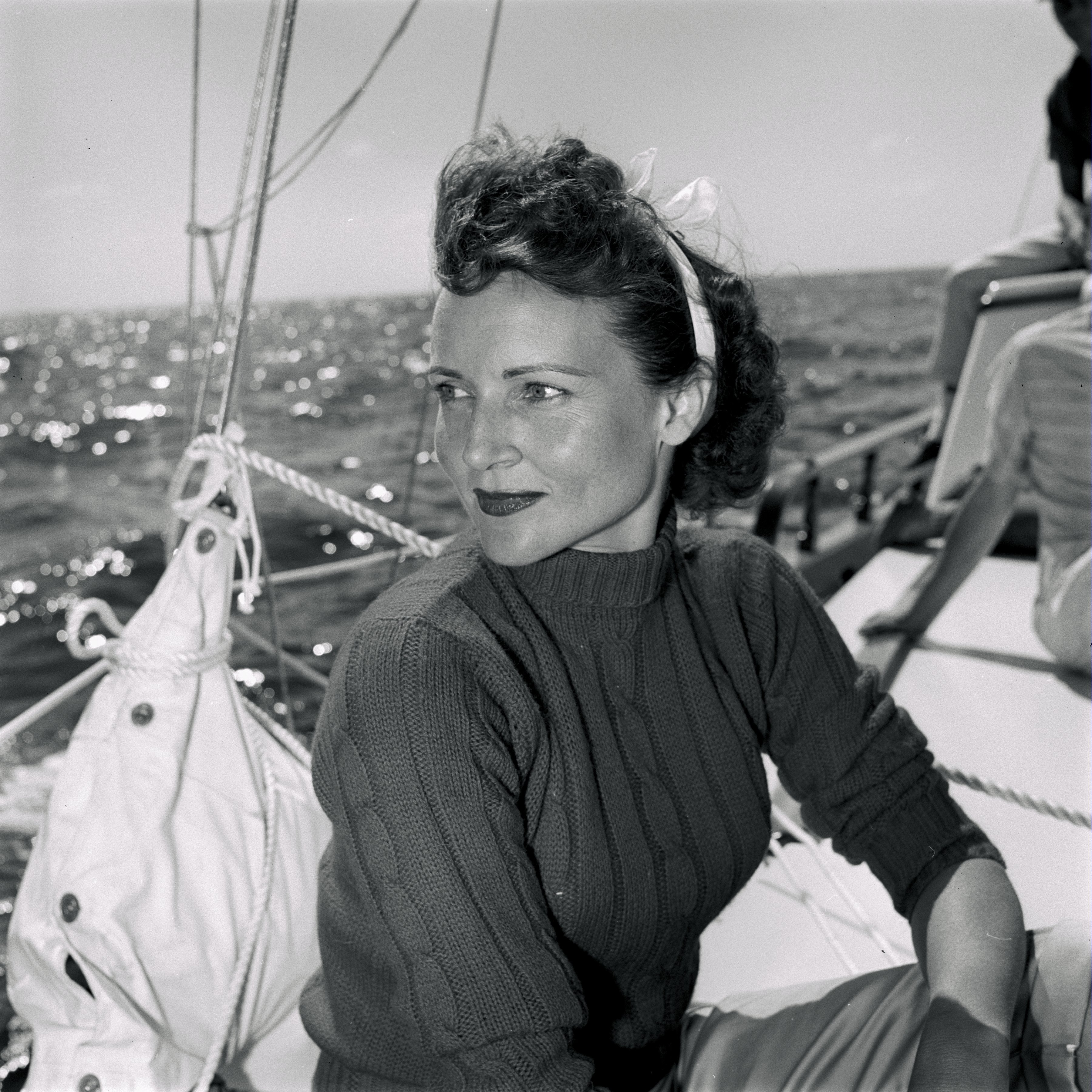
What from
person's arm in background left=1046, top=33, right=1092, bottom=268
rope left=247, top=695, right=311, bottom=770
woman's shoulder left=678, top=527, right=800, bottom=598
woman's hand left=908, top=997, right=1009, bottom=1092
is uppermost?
person's arm in background left=1046, top=33, right=1092, bottom=268

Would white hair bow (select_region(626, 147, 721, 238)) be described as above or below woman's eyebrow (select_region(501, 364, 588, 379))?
above

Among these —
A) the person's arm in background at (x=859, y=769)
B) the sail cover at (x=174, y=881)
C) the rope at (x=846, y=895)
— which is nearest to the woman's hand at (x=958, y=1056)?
the person's arm in background at (x=859, y=769)

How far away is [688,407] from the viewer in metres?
1.15

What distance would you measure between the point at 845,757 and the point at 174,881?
2.30 feet

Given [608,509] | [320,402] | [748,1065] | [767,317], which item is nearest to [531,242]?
[608,509]

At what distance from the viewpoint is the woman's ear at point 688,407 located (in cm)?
114

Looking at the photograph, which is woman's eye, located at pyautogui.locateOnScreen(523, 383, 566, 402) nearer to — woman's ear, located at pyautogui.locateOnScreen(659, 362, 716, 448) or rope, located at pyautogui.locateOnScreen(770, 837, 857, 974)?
woman's ear, located at pyautogui.locateOnScreen(659, 362, 716, 448)

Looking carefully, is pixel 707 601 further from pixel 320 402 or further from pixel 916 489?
pixel 320 402

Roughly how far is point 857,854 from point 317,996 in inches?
23.5

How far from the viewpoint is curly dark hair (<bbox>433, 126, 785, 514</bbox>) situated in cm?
101

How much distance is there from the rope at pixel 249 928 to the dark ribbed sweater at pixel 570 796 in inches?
3.4

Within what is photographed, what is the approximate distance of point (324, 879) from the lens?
1061 millimetres

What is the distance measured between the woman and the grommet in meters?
0.23

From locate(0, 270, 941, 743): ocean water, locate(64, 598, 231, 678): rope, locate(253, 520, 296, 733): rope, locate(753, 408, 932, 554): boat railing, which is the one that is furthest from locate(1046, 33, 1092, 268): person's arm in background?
locate(64, 598, 231, 678): rope
